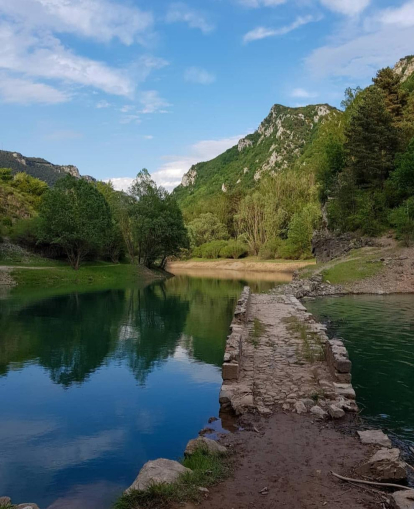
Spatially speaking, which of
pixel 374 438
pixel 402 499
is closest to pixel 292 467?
pixel 402 499

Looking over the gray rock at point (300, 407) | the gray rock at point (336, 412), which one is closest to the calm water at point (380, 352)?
the gray rock at point (336, 412)

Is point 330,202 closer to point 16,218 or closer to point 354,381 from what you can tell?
point 354,381

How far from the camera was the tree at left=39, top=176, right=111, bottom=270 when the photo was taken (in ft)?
174

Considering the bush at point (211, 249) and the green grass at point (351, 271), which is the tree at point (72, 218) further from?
the bush at point (211, 249)

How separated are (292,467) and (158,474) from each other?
2310 millimetres

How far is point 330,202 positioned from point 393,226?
10.4m

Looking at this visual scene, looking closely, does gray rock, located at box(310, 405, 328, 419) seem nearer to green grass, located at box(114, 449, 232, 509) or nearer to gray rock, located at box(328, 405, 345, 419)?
gray rock, located at box(328, 405, 345, 419)

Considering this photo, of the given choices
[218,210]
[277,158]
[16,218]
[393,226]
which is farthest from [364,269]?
[277,158]

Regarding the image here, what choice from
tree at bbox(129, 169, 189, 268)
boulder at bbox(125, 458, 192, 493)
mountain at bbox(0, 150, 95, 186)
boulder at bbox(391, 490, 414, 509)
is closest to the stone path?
boulder at bbox(125, 458, 192, 493)

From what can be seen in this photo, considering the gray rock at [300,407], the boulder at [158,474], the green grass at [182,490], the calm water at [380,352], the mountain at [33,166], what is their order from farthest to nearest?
the mountain at [33,166], the calm water at [380,352], the gray rock at [300,407], the boulder at [158,474], the green grass at [182,490]

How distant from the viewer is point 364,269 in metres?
38.1

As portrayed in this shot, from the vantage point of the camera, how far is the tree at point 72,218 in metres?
53.2

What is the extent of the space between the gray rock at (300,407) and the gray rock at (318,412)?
0.60ft

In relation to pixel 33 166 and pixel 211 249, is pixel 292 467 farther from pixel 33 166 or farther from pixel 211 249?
pixel 33 166
